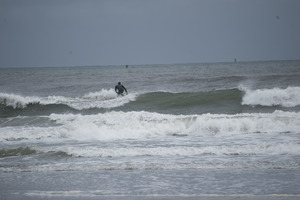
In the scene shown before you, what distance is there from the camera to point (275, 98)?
787 inches

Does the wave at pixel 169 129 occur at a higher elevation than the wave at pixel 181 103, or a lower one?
lower

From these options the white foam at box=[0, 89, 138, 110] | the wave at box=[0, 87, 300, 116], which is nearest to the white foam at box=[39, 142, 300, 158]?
the wave at box=[0, 87, 300, 116]

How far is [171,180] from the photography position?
6645mm

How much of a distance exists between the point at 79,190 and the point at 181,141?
5270 mm

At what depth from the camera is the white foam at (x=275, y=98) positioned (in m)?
19.5

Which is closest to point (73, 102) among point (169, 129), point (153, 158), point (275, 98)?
point (169, 129)

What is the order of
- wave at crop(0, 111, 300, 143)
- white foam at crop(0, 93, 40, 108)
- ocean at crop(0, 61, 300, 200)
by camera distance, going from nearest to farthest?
ocean at crop(0, 61, 300, 200) → wave at crop(0, 111, 300, 143) → white foam at crop(0, 93, 40, 108)

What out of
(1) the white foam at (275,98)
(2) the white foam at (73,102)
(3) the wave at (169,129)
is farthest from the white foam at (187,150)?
(2) the white foam at (73,102)

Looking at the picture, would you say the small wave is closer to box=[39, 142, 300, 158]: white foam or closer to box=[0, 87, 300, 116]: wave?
box=[39, 142, 300, 158]: white foam

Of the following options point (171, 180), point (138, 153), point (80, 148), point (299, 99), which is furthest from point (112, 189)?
point (299, 99)

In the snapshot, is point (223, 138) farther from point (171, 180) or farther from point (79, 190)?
point (79, 190)

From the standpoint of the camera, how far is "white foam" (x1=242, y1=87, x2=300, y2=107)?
1945cm

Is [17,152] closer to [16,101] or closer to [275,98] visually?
[275,98]

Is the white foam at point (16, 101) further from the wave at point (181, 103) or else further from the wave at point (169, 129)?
the wave at point (169, 129)
